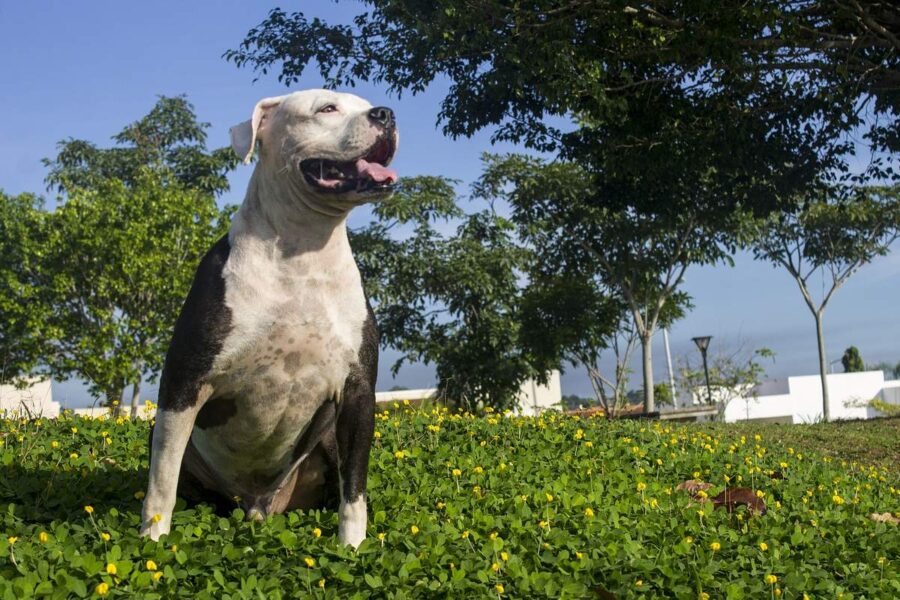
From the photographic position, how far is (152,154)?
112 ft

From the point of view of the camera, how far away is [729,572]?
→ 5.07m

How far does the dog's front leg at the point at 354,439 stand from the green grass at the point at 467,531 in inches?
10.9

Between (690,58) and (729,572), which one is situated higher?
(690,58)

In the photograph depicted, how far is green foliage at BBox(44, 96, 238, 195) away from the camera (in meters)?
33.0

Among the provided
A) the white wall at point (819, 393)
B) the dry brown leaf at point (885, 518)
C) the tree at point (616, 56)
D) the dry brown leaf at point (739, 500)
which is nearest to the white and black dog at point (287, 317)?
the dry brown leaf at point (739, 500)

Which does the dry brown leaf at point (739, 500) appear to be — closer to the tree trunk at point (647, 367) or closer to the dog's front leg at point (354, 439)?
the dog's front leg at point (354, 439)

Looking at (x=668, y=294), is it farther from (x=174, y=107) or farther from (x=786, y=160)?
(x=174, y=107)

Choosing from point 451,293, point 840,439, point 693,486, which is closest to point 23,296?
point 451,293

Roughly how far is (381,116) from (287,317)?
1.05m

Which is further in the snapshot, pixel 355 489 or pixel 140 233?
pixel 140 233

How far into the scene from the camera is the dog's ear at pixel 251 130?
14.6 feet

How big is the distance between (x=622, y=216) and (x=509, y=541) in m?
21.7

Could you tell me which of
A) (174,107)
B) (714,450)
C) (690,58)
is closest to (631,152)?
(690,58)

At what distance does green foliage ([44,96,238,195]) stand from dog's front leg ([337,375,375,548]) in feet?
97.2
